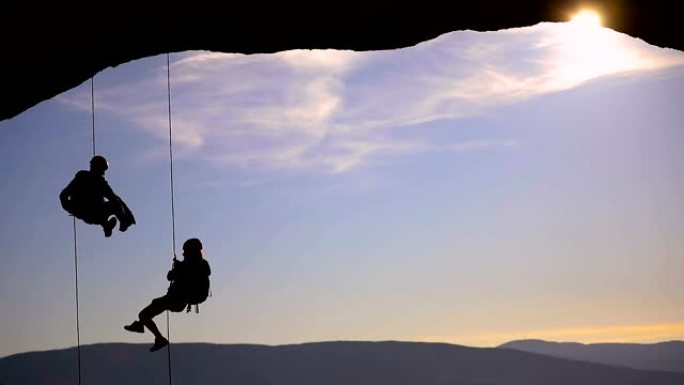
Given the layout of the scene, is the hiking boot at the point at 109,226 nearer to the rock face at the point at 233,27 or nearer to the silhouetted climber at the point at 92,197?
the silhouetted climber at the point at 92,197

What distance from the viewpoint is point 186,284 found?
51.0ft

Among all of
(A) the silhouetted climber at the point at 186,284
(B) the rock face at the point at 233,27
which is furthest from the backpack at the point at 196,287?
(B) the rock face at the point at 233,27

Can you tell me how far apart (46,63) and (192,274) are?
4221mm

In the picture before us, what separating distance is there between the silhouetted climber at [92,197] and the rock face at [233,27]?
1914 millimetres

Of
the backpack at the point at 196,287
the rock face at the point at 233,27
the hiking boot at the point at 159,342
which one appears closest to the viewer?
the rock face at the point at 233,27

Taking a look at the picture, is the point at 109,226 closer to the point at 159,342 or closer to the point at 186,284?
the point at 186,284

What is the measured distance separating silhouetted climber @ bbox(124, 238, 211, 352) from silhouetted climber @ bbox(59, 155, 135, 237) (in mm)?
1186

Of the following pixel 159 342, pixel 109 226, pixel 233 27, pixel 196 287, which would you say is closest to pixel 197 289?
pixel 196 287

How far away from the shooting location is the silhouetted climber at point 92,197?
15.4 meters

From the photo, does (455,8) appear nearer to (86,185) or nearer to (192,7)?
(192,7)

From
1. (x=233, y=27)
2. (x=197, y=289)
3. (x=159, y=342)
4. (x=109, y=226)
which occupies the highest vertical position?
(x=233, y=27)

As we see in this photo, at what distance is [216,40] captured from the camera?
53.6 ft

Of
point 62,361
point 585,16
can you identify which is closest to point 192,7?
point 585,16

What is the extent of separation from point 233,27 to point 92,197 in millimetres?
3634
